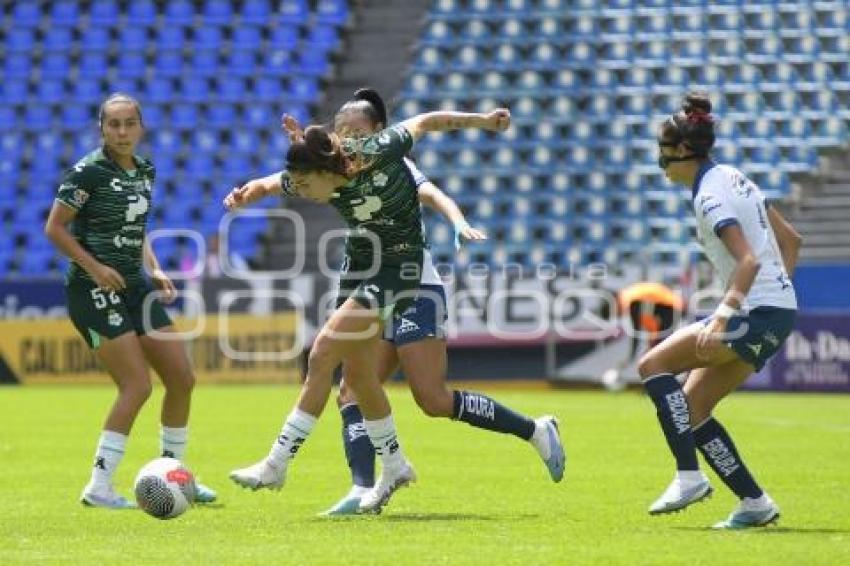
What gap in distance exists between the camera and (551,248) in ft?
88.7

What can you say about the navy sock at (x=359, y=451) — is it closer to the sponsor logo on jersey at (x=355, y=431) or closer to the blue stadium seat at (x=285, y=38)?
the sponsor logo on jersey at (x=355, y=431)

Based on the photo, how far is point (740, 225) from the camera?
7.89 meters

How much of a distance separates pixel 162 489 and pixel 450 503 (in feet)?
5.84

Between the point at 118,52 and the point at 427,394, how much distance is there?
22062mm

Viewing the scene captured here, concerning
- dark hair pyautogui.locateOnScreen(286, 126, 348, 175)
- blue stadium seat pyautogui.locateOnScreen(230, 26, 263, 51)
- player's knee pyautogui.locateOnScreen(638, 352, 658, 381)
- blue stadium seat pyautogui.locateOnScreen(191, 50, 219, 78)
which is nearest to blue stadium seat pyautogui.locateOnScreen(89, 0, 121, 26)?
blue stadium seat pyautogui.locateOnScreen(191, 50, 219, 78)

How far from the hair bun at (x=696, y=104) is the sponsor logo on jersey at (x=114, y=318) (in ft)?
11.1

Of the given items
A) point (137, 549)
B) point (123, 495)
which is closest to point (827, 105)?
point (123, 495)

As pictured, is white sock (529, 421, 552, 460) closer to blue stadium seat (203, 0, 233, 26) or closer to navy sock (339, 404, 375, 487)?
navy sock (339, 404, 375, 487)

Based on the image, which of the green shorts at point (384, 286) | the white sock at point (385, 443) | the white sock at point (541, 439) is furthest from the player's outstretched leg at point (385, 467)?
the white sock at point (541, 439)

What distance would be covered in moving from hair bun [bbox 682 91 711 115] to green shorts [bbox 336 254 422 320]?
5.34 ft

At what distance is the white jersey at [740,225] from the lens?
7.93m

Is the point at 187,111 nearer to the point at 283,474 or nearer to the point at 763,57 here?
the point at 763,57

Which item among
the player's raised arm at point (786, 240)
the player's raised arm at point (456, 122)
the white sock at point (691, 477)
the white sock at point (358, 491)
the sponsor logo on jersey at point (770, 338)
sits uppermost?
the player's raised arm at point (456, 122)

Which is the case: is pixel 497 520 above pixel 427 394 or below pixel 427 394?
below
